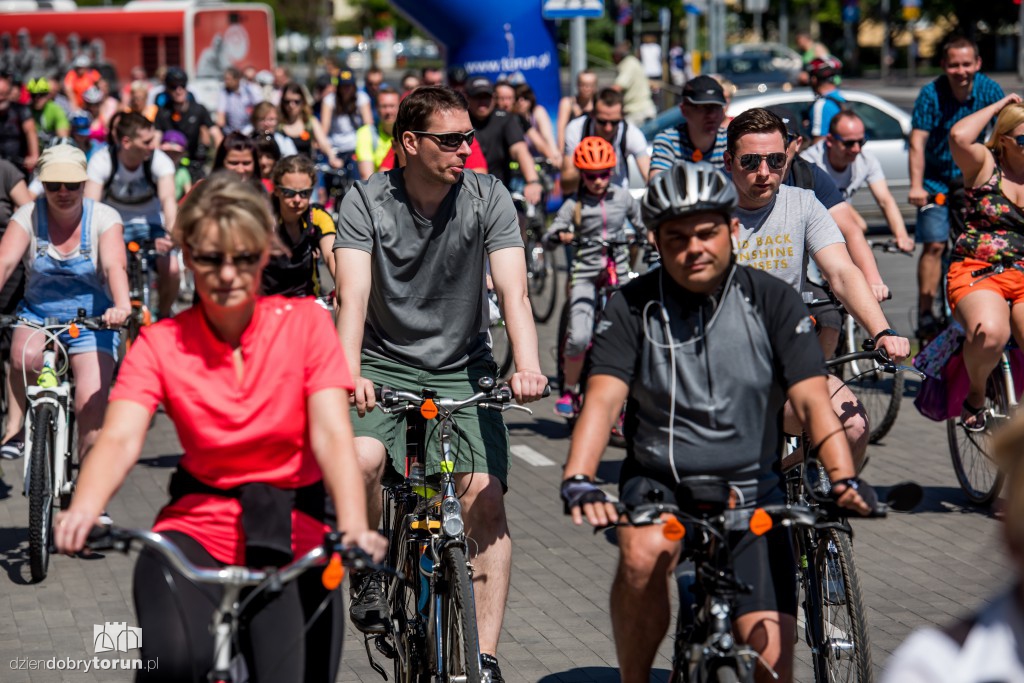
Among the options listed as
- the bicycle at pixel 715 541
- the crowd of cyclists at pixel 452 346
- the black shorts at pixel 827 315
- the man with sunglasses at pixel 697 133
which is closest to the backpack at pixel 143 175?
the crowd of cyclists at pixel 452 346

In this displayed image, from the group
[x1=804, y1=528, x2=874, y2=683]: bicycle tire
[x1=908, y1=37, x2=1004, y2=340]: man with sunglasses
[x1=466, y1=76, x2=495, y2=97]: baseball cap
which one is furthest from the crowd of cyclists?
[x1=466, y1=76, x2=495, y2=97]: baseball cap

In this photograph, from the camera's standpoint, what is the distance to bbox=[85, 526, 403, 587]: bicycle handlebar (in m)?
3.41

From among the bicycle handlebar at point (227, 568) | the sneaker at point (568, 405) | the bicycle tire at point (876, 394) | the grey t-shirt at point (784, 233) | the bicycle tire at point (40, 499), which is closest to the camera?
the bicycle handlebar at point (227, 568)

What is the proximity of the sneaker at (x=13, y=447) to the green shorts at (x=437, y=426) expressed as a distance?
9.76 ft

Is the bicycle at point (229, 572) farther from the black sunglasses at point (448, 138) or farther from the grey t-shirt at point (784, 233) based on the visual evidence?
the grey t-shirt at point (784, 233)

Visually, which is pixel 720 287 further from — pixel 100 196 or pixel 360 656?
pixel 100 196

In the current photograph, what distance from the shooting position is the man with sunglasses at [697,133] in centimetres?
866

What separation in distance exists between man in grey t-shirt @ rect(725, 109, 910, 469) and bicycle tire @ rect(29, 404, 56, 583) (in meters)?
3.34

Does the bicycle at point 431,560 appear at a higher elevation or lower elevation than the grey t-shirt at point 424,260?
lower

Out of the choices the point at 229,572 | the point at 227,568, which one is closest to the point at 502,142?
the point at 227,568

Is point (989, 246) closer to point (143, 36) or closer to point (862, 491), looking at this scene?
point (862, 491)

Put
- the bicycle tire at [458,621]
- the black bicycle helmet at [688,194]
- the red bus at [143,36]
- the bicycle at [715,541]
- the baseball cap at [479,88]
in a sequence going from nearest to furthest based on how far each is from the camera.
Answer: the bicycle at [715,541] → the black bicycle helmet at [688,194] → the bicycle tire at [458,621] → the baseball cap at [479,88] → the red bus at [143,36]

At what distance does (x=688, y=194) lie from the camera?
3.95 meters

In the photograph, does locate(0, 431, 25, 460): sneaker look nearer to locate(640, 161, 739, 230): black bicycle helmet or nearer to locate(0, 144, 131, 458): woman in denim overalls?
locate(0, 144, 131, 458): woman in denim overalls
